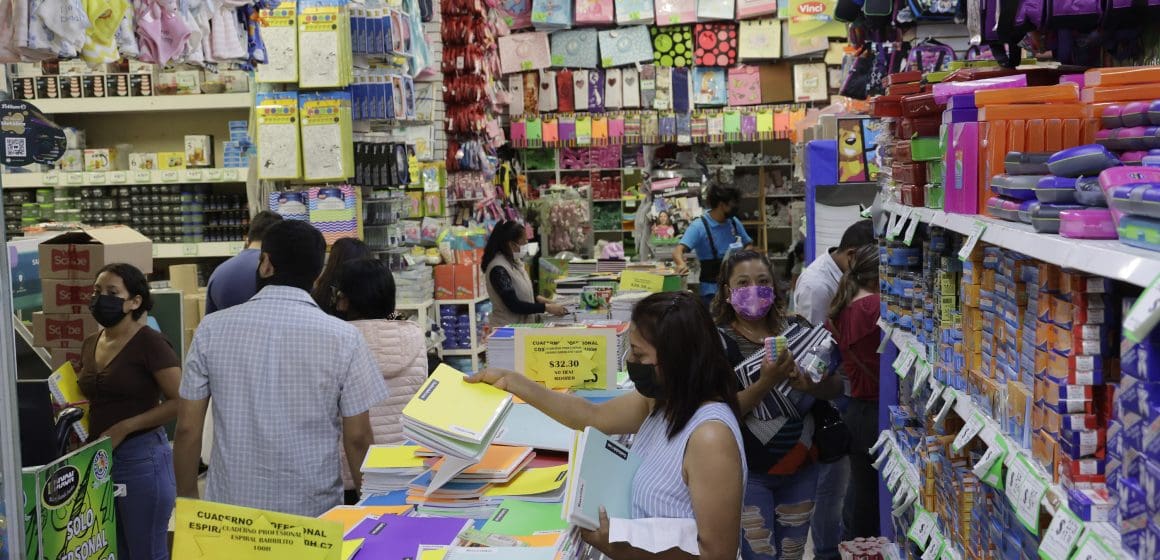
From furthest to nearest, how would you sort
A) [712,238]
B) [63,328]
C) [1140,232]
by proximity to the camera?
1. [712,238]
2. [63,328]
3. [1140,232]

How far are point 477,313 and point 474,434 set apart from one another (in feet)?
18.9

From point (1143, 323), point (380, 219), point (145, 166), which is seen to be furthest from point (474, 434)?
point (145, 166)

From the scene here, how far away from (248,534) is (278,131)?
4.43m

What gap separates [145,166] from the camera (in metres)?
7.47

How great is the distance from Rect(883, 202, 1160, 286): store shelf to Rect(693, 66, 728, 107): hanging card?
10.7 meters

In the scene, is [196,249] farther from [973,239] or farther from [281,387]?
[973,239]

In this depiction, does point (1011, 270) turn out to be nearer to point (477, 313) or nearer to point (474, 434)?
point (474, 434)

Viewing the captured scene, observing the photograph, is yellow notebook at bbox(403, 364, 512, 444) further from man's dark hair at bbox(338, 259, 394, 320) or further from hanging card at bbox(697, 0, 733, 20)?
hanging card at bbox(697, 0, 733, 20)

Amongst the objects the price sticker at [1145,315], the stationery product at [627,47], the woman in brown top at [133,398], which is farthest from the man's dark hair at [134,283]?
the stationery product at [627,47]

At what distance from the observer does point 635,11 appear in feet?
42.3

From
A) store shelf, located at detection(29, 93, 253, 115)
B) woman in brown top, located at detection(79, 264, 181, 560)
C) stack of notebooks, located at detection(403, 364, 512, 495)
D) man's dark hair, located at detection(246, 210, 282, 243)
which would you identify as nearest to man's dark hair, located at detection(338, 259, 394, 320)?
woman in brown top, located at detection(79, 264, 181, 560)

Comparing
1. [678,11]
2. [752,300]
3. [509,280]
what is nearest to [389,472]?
[752,300]

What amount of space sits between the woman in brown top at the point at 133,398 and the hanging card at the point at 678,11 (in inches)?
367

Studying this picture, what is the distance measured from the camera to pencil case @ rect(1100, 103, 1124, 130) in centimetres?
200
